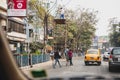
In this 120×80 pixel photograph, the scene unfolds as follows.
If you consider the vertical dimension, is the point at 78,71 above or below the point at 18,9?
below

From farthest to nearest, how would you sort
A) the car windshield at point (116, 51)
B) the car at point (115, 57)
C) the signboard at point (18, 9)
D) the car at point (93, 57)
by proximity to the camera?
the car at point (93, 57) → the signboard at point (18, 9) → the car windshield at point (116, 51) → the car at point (115, 57)

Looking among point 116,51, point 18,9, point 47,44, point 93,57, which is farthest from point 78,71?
point 47,44

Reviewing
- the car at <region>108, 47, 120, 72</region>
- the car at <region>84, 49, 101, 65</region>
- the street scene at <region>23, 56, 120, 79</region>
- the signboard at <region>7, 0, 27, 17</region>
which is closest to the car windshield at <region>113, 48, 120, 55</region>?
the car at <region>108, 47, 120, 72</region>

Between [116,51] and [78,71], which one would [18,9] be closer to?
[116,51]

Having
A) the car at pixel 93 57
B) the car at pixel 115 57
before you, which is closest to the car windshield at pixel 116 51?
the car at pixel 115 57

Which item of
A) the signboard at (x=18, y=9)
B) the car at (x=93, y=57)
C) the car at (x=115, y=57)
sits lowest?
the car at (x=93, y=57)

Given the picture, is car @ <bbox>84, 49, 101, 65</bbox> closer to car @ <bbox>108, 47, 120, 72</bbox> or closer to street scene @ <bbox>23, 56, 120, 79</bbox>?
street scene @ <bbox>23, 56, 120, 79</bbox>

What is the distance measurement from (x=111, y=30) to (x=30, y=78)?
109 m

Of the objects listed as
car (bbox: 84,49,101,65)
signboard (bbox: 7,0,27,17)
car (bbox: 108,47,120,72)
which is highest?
signboard (bbox: 7,0,27,17)

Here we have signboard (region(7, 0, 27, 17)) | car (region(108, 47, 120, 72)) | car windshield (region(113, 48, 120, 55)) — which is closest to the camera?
car (region(108, 47, 120, 72))

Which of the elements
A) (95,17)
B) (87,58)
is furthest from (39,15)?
(95,17)

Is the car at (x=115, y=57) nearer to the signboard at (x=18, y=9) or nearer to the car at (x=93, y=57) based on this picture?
the signboard at (x=18, y=9)

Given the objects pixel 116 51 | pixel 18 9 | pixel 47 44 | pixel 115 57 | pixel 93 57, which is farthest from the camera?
pixel 47 44

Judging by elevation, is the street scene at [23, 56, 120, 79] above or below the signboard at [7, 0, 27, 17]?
below
